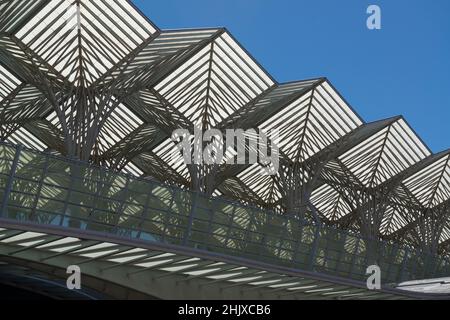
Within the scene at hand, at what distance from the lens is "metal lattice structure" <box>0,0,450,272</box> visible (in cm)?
3203

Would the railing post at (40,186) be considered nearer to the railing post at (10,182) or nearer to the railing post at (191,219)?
the railing post at (10,182)

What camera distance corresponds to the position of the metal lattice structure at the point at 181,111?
32031 millimetres

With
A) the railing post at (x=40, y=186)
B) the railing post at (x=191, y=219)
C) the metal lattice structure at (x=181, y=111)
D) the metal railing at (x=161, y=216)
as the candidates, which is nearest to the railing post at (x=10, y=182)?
Result: the metal railing at (x=161, y=216)

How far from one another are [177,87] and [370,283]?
1838 centimetres

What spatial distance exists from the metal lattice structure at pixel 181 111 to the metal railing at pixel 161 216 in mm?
2347

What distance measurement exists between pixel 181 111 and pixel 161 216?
22.0m

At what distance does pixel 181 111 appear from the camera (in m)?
39.3

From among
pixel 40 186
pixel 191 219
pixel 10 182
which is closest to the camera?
pixel 10 182

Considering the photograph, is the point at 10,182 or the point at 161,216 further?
the point at 161,216

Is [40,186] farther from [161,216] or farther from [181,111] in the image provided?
[181,111]

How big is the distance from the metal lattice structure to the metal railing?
2347mm

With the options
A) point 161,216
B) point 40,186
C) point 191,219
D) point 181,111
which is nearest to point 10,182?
point 40,186

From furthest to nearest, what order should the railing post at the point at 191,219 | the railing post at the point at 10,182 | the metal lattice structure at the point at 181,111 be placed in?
the metal lattice structure at the point at 181,111 < the railing post at the point at 191,219 < the railing post at the point at 10,182

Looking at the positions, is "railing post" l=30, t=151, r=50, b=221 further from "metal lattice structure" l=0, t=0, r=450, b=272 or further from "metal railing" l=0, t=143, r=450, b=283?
"metal lattice structure" l=0, t=0, r=450, b=272
